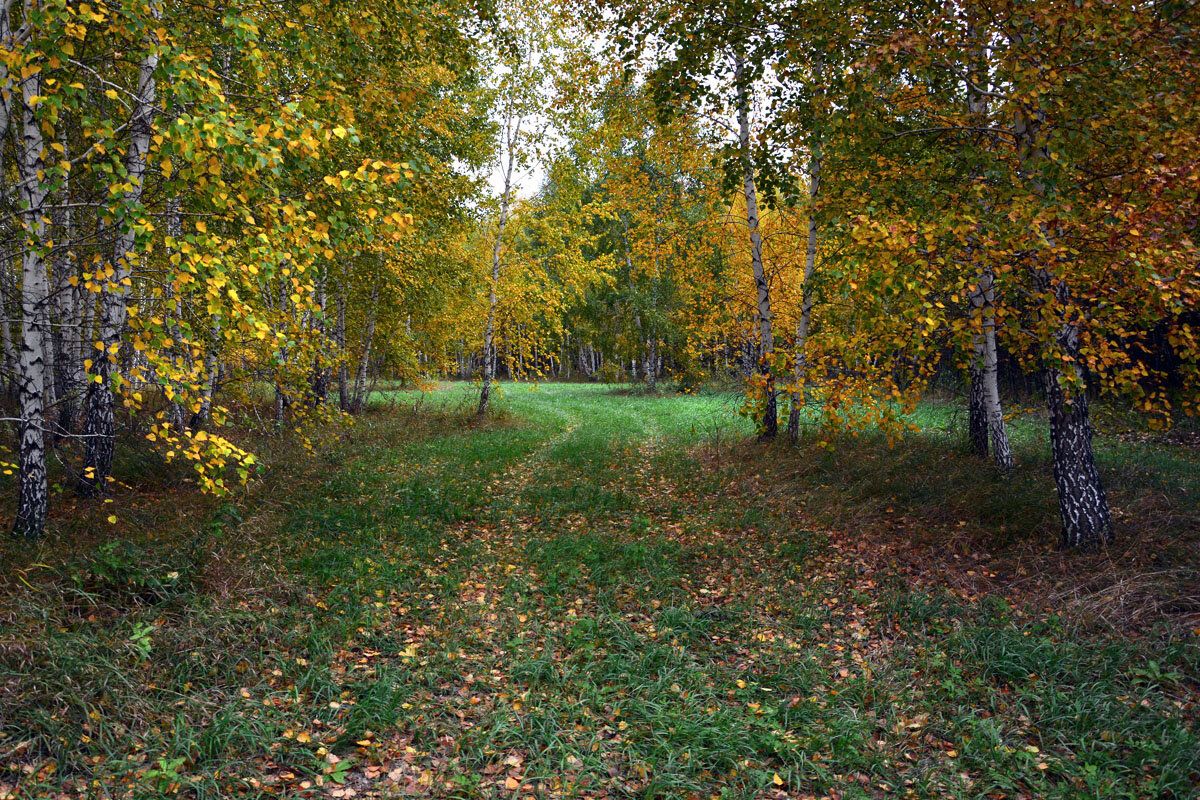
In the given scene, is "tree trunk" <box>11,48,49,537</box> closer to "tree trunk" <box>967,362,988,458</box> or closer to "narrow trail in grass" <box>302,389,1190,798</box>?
"narrow trail in grass" <box>302,389,1190,798</box>

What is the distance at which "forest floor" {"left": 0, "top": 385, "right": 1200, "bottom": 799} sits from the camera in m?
3.69

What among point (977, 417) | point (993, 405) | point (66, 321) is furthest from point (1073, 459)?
point (66, 321)

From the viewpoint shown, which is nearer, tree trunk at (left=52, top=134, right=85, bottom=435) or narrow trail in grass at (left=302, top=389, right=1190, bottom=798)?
narrow trail in grass at (left=302, top=389, right=1190, bottom=798)

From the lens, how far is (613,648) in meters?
5.30

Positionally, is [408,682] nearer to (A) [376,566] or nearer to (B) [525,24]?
(A) [376,566]

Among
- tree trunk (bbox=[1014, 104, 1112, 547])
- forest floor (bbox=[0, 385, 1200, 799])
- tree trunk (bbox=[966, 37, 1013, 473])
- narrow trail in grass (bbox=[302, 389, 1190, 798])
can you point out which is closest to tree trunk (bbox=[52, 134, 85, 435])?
forest floor (bbox=[0, 385, 1200, 799])

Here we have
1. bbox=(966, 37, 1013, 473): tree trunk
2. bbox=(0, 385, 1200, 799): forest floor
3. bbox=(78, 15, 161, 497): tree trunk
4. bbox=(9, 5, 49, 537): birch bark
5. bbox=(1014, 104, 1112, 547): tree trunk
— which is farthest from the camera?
bbox=(966, 37, 1013, 473): tree trunk

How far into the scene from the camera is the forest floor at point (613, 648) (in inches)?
145

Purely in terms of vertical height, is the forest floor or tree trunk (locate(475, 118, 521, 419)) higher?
tree trunk (locate(475, 118, 521, 419))

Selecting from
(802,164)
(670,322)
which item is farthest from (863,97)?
(670,322)

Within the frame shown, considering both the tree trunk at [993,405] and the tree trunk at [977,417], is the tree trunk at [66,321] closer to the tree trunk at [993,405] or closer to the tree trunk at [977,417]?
the tree trunk at [993,405]

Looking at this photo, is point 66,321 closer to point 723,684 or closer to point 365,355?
point 365,355

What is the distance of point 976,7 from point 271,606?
9.05 meters

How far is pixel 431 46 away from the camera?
939 cm
